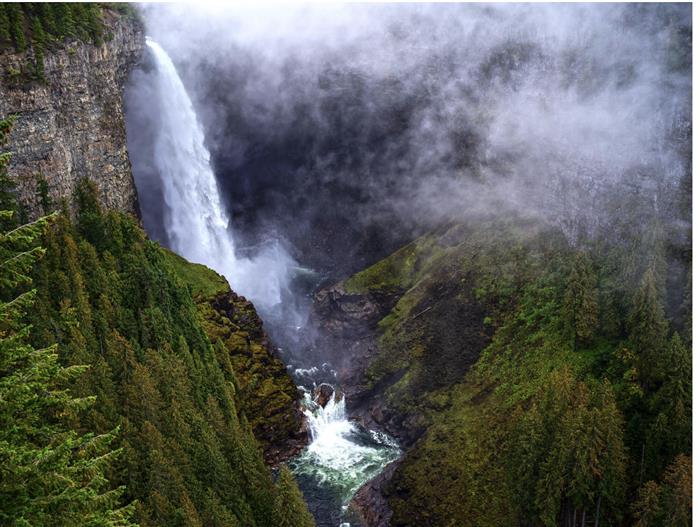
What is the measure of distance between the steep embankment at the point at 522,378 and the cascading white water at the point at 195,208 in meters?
16.6

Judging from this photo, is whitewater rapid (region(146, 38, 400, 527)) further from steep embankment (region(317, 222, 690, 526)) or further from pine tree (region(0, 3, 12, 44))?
pine tree (region(0, 3, 12, 44))

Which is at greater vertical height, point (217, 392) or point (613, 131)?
point (613, 131)

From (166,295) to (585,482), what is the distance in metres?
38.7

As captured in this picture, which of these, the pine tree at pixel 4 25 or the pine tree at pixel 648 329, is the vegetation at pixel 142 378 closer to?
the pine tree at pixel 4 25

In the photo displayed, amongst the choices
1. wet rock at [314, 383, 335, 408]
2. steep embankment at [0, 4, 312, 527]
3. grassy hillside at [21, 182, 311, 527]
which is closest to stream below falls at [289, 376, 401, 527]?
wet rock at [314, 383, 335, 408]

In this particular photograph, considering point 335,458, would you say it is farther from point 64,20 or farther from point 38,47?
point 64,20

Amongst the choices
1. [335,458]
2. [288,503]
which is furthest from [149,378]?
[335,458]

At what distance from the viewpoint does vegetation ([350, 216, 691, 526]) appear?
162 feet

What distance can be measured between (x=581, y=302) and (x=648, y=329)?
9694mm

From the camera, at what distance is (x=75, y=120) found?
63938mm

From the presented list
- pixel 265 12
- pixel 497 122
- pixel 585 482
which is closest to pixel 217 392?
pixel 585 482

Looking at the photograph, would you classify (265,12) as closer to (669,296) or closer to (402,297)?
(402,297)

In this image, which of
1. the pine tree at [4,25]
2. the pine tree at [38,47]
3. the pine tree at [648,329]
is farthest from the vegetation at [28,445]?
→ the pine tree at [648,329]

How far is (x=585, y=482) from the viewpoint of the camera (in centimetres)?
4891
